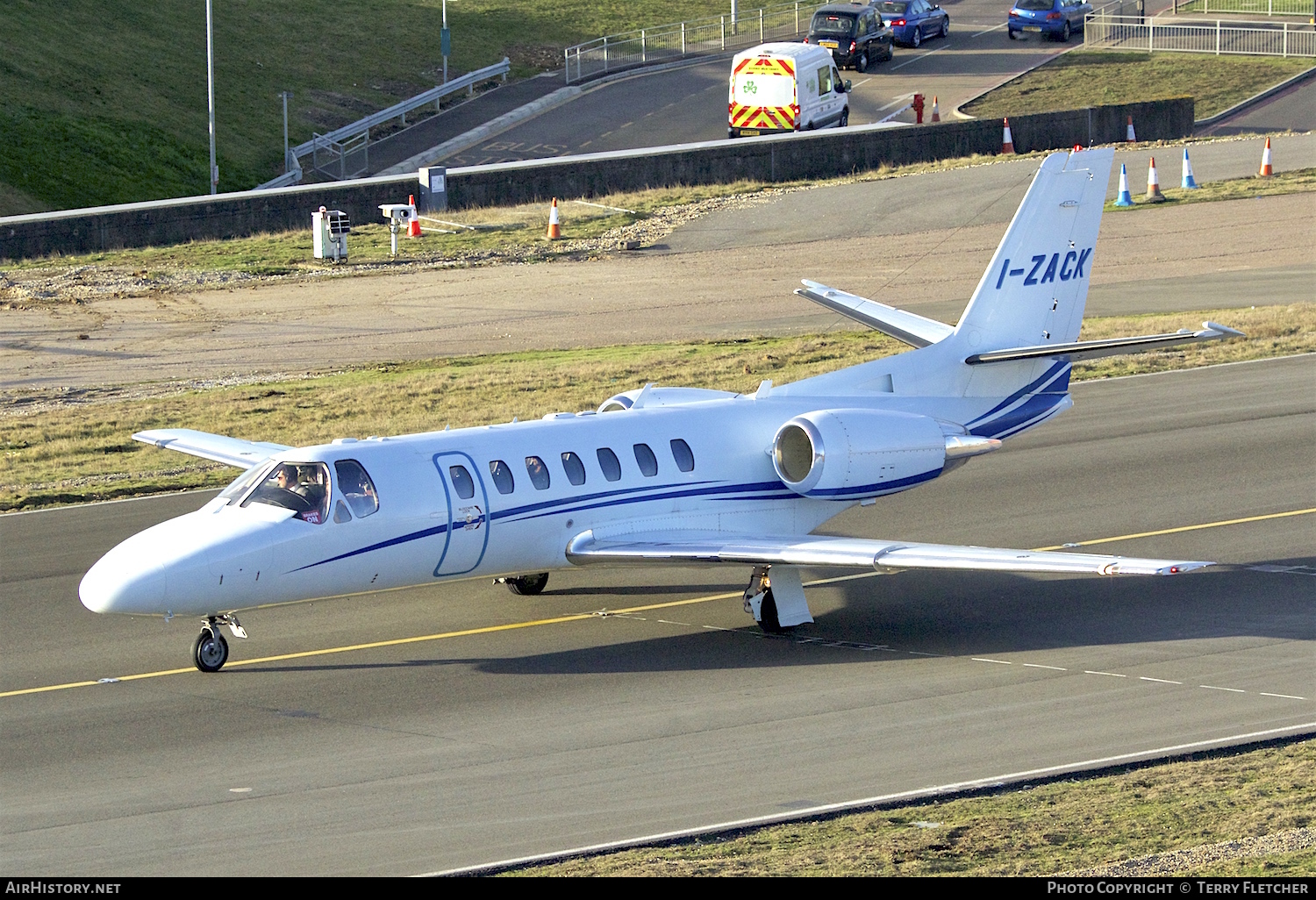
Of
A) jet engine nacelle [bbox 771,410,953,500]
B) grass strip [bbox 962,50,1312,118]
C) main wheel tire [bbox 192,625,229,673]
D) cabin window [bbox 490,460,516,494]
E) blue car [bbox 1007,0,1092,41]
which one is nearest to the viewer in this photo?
main wheel tire [bbox 192,625,229,673]

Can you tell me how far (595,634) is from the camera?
20094mm

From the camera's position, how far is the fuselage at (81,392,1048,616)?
17.7 metres

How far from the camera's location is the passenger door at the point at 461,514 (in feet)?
62.4

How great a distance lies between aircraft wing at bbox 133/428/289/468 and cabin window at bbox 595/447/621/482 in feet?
15.6

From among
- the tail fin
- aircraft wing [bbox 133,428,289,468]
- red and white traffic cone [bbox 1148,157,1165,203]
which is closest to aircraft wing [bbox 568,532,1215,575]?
aircraft wing [bbox 133,428,289,468]

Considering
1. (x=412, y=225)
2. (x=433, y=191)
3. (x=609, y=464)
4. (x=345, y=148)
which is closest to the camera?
(x=609, y=464)

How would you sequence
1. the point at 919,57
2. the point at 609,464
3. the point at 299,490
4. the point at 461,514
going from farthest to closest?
the point at 919,57 < the point at 609,464 < the point at 461,514 < the point at 299,490

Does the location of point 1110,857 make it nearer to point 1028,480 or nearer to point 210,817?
point 210,817

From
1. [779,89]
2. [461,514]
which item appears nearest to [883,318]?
[461,514]

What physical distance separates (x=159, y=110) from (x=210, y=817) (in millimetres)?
59707

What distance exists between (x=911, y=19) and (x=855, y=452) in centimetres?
6199

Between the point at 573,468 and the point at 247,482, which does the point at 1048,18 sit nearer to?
the point at 573,468

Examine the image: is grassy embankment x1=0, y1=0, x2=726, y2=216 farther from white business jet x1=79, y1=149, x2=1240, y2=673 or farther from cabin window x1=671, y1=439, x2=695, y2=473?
cabin window x1=671, y1=439, x2=695, y2=473

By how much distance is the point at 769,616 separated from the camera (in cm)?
2005
